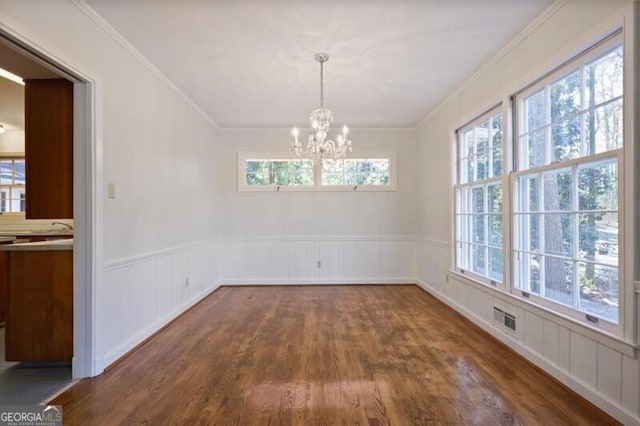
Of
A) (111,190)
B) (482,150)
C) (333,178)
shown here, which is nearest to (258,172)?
(333,178)

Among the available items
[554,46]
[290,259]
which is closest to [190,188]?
[290,259]

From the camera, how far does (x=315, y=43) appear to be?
2.75 m

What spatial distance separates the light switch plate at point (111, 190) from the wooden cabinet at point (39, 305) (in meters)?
0.52

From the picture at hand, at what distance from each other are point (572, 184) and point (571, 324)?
0.96 metres

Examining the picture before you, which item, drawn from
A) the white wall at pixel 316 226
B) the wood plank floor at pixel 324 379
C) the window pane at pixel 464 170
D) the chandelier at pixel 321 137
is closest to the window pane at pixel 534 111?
the window pane at pixel 464 170

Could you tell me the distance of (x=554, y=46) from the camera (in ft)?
7.54

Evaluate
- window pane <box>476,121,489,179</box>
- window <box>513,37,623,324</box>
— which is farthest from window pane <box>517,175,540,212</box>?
window pane <box>476,121,489,179</box>

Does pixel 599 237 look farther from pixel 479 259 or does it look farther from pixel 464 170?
pixel 464 170

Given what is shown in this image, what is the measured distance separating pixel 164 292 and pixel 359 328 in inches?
85.8

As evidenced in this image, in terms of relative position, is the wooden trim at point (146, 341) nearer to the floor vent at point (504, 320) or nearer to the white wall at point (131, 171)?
the white wall at point (131, 171)

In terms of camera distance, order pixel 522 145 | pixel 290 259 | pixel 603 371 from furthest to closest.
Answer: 1. pixel 290 259
2. pixel 522 145
3. pixel 603 371

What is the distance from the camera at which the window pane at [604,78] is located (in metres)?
1.90

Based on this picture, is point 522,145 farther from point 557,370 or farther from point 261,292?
point 261,292

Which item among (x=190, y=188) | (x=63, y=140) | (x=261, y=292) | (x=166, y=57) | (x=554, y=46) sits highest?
(x=166, y=57)
